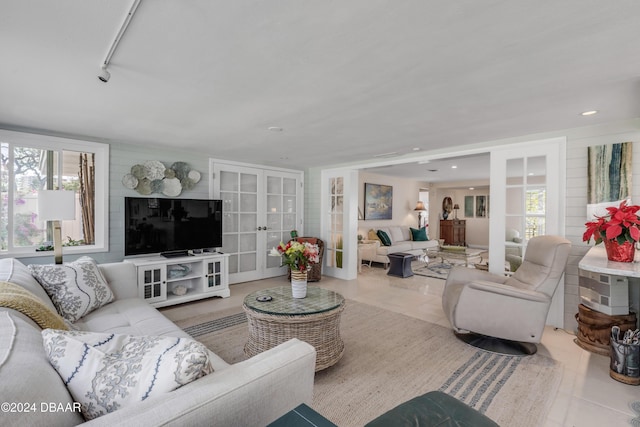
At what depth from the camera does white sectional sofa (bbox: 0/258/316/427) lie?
753 millimetres

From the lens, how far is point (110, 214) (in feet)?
13.1

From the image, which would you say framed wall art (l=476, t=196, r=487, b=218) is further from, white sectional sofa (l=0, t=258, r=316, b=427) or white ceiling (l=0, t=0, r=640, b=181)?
white sectional sofa (l=0, t=258, r=316, b=427)

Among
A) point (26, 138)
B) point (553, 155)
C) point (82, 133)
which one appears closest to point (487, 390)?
point (553, 155)

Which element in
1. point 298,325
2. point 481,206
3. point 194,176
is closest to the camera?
point 298,325

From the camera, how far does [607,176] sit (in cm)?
298

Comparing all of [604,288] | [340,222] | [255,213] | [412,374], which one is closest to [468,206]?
[340,222]

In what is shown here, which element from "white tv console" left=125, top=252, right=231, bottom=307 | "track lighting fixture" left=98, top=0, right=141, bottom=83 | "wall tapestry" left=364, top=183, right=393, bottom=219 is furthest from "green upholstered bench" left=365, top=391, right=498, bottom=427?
"wall tapestry" left=364, top=183, right=393, bottom=219

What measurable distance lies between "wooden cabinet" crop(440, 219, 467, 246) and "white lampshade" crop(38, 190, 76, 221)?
9.85 metres

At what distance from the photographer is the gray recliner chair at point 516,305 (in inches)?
104

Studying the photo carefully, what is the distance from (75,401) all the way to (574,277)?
4174 millimetres

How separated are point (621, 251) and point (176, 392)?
2876mm

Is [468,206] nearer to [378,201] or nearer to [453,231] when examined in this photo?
[453,231]

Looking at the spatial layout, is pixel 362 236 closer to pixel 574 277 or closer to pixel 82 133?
pixel 574 277

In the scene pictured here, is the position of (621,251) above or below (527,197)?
below
